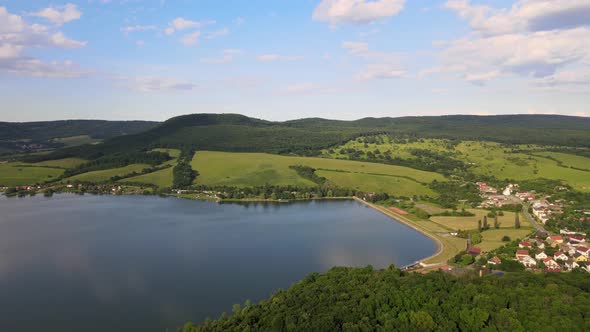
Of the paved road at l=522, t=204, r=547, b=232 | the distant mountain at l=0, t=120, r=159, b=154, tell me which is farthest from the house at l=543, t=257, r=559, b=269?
the distant mountain at l=0, t=120, r=159, b=154

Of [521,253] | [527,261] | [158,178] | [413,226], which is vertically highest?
[158,178]

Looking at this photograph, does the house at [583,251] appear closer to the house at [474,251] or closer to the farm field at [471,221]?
the house at [474,251]

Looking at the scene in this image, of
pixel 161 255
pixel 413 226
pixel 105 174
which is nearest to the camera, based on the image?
pixel 161 255

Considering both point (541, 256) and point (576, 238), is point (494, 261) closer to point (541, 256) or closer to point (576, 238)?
point (541, 256)

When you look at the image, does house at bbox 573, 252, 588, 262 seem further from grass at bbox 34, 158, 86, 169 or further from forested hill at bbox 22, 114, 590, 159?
grass at bbox 34, 158, 86, 169

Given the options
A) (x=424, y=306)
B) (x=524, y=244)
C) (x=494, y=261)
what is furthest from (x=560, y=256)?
(x=424, y=306)

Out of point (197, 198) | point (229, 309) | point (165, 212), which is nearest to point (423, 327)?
point (229, 309)

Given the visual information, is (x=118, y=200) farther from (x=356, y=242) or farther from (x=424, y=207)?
(x=424, y=207)
